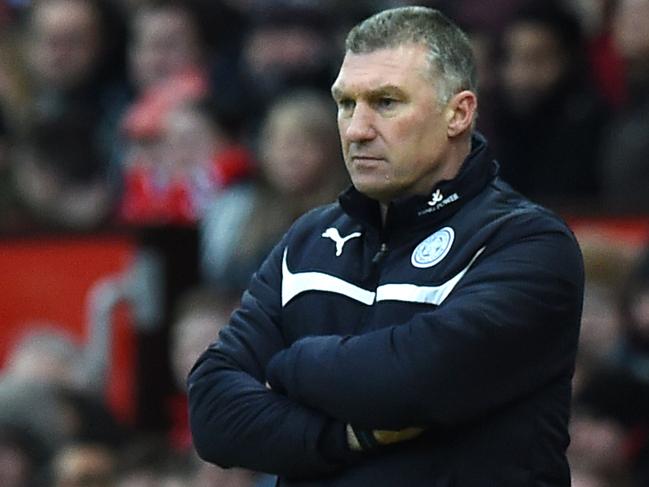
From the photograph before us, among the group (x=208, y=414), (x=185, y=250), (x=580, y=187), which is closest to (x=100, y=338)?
(x=185, y=250)

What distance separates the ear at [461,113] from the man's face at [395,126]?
13mm

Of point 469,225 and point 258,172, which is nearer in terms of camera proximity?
point 469,225

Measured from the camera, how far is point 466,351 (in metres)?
3.86

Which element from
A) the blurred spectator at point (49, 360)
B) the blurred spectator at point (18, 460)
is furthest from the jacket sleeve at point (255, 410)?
the blurred spectator at point (49, 360)

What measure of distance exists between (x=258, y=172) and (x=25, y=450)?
1771mm

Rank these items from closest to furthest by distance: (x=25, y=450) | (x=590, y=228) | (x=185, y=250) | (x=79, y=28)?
(x=590, y=228)
(x=25, y=450)
(x=185, y=250)
(x=79, y=28)

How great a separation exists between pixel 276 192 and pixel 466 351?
4.54 m

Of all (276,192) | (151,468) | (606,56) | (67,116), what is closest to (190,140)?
(276,192)

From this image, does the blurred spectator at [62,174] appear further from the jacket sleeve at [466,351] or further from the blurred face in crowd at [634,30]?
the jacket sleeve at [466,351]

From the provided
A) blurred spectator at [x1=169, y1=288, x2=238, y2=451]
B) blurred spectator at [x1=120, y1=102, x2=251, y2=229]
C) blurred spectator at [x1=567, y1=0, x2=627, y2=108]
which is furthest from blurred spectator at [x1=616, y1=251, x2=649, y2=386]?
blurred spectator at [x1=120, y1=102, x2=251, y2=229]

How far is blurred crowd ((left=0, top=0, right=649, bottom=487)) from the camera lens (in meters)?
7.15

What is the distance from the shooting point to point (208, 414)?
4141 mm

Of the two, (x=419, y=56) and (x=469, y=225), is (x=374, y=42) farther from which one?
(x=469, y=225)

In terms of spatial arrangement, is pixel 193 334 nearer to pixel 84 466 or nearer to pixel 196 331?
→ pixel 196 331
